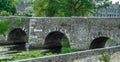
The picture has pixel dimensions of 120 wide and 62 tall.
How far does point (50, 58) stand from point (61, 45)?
24161 millimetres

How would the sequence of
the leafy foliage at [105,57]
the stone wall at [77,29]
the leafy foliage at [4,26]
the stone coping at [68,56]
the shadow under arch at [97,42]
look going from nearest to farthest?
the stone coping at [68,56]
the leafy foliage at [105,57]
the stone wall at [77,29]
the shadow under arch at [97,42]
the leafy foliage at [4,26]

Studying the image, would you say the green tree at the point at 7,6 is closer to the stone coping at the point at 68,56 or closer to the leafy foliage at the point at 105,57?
the stone coping at the point at 68,56

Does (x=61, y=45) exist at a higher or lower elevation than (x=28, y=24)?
lower

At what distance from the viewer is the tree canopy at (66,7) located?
41.2 m

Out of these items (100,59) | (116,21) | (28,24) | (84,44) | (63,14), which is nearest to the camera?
(100,59)

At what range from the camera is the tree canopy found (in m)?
41.2

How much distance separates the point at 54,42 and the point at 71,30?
19.2 feet

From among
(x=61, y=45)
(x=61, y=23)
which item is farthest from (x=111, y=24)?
(x=61, y=45)

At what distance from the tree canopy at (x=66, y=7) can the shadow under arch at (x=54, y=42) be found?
5117 mm

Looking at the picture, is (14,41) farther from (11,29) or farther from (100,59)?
(100,59)

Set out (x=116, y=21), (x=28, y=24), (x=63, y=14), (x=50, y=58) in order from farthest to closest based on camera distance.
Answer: (x=63, y=14) → (x=28, y=24) → (x=116, y=21) → (x=50, y=58)

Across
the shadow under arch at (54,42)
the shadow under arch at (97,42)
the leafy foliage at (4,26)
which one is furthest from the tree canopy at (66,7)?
the shadow under arch at (97,42)

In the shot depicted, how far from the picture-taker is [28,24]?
35438 millimetres

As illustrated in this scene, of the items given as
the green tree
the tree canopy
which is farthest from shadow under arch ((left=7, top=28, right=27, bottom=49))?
the green tree
